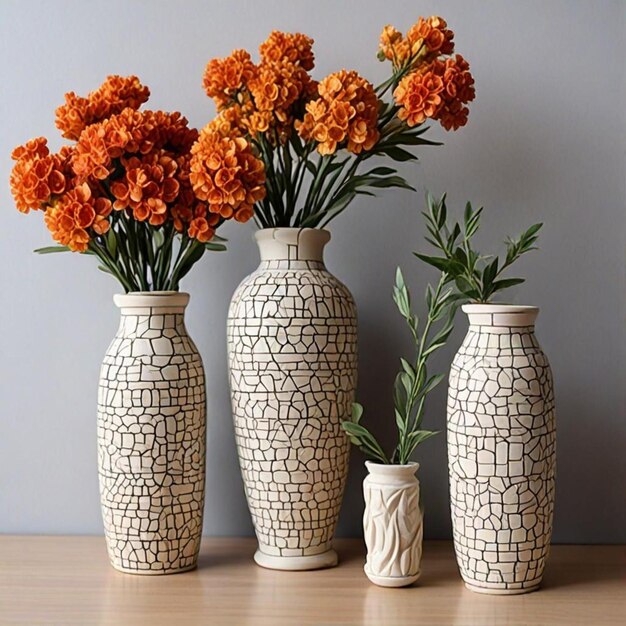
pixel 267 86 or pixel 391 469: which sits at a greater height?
pixel 267 86

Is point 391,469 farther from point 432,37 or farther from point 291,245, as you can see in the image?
point 432,37

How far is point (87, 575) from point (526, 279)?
680mm

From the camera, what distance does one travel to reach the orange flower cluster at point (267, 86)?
1.01 meters

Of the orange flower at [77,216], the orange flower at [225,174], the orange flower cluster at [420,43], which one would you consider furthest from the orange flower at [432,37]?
the orange flower at [77,216]

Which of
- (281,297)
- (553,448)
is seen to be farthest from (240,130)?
(553,448)

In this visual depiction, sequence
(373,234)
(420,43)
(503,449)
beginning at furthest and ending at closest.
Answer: (373,234)
(420,43)
(503,449)

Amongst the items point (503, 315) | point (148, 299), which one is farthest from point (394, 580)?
point (148, 299)

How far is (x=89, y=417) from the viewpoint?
1.21 metres

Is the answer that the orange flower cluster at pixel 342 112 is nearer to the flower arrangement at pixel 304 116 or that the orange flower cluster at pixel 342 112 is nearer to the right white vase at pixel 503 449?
the flower arrangement at pixel 304 116

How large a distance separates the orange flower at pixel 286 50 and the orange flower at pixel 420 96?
137 millimetres

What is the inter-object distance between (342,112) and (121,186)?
10.4 inches

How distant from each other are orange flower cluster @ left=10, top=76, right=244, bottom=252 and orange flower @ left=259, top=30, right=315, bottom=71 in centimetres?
15

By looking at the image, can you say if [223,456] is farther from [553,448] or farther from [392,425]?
[553,448]

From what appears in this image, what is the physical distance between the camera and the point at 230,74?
40.6 inches
